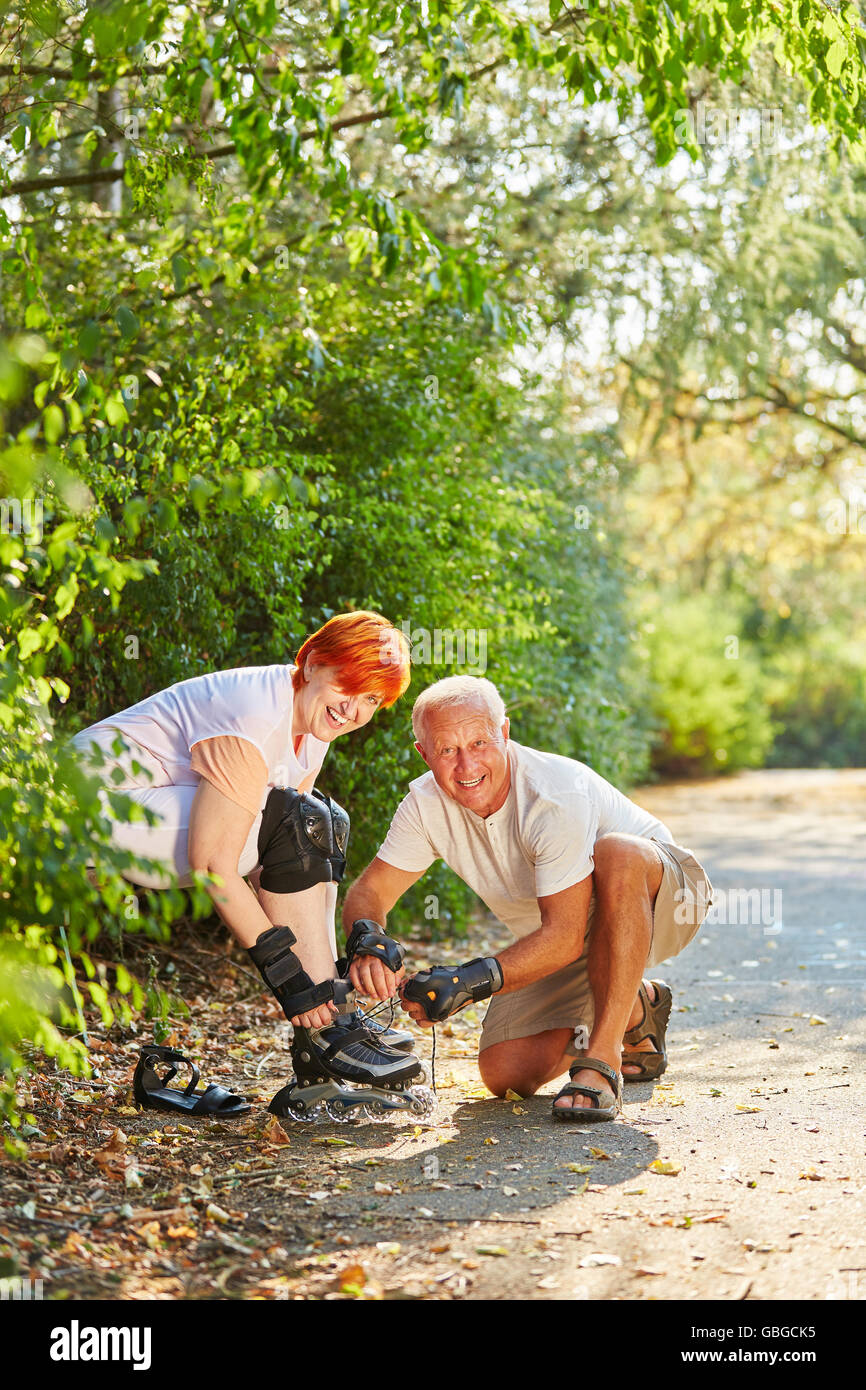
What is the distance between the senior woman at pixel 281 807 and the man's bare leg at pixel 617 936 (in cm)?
57

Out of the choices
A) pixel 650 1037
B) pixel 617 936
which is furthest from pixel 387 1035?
pixel 650 1037

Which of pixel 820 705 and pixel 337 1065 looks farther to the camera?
pixel 820 705

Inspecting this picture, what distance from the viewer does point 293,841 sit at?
382 centimetres

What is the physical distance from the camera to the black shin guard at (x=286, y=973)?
3596 millimetres

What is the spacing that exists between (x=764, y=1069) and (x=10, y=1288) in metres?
2.66

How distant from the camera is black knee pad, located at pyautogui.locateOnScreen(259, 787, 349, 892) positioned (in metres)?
3.82

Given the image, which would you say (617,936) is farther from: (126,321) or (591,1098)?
(126,321)

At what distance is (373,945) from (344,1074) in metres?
0.40

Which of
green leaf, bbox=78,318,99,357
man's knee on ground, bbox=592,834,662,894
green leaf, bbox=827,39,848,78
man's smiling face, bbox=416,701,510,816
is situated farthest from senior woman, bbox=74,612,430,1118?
green leaf, bbox=827,39,848,78

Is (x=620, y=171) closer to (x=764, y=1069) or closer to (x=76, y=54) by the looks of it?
(x=76, y=54)

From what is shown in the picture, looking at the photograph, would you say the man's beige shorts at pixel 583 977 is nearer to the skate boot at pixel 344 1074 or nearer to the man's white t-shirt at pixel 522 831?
the man's white t-shirt at pixel 522 831

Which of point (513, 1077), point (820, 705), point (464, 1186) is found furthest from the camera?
point (820, 705)

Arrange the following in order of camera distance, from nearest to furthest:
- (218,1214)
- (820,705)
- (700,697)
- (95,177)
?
(218,1214) < (95,177) < (700,697) < (820,705)

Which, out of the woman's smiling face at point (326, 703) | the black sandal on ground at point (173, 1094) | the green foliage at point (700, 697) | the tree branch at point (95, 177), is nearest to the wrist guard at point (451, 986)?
the black sandal on ground at point (173, 1094)
